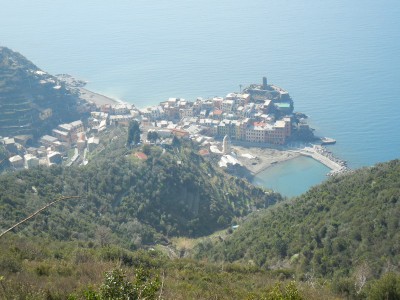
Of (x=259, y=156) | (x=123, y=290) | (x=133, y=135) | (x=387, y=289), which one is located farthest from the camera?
(x=259, y=156)

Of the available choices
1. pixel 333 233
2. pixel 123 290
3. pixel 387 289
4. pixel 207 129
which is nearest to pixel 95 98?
pixel 207 129

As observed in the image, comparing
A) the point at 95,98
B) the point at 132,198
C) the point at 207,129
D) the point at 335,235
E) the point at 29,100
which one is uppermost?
the point at 95,98

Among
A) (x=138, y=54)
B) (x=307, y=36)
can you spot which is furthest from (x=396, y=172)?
(x=307, y=36)

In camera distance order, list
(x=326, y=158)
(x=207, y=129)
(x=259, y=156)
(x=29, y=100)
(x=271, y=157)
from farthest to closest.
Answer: (x=207, y=129)
(x=29, y=100)
(x=259, y=156)
(x=271, y=157)
(x=326, y=158)

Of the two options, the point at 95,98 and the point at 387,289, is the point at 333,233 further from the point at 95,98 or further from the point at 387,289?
the point at 95,98

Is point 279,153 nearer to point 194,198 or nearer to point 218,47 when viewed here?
point 194,198

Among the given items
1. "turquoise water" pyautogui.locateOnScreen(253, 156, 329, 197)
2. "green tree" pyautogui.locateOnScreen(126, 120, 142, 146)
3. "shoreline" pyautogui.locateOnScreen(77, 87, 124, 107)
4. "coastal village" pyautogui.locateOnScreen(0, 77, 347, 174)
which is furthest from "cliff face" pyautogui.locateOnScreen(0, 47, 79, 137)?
"turquoise water" pyautogui.locateOnScreen(253, 156, 329, 197)

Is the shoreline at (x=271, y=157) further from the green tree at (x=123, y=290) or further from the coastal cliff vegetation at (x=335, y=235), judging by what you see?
the green tree at (x=123, y=290)

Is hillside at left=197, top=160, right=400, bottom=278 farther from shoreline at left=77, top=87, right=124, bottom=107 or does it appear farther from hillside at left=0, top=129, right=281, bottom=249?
shoreline at left=77, top=87, right=124, bottom=107
